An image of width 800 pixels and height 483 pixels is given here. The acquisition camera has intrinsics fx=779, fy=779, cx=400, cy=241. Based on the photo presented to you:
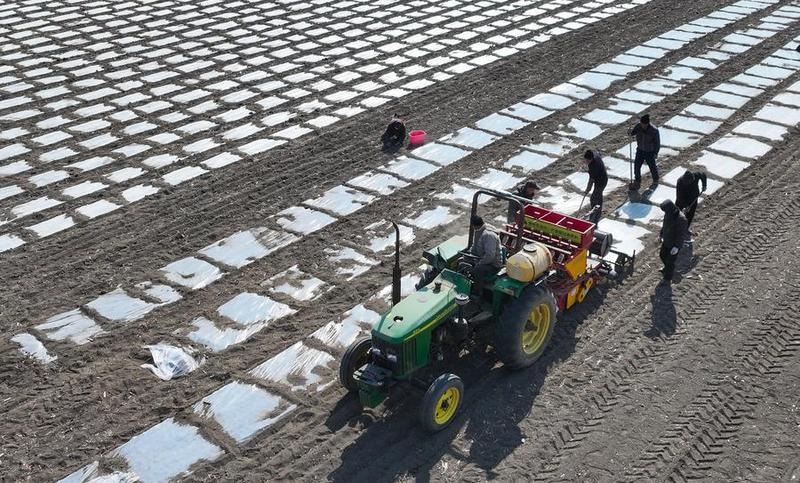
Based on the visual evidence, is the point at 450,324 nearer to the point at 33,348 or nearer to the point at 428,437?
the point at 428,437

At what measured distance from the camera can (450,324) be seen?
730cm

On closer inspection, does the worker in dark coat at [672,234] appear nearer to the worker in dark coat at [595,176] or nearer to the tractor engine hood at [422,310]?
the worker in dark coat at [595,176]

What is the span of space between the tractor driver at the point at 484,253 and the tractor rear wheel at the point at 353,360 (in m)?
1.25

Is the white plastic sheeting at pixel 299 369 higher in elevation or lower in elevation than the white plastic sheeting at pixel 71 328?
lower

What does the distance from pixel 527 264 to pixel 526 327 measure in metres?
0.76

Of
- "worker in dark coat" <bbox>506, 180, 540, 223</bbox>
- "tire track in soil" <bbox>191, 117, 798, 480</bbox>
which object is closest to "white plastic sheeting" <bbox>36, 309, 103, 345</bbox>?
"tire track in soil" <bbox>191, 117, 798, 480</bbox>

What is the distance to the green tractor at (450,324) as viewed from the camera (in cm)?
688

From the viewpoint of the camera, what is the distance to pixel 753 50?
17.3m

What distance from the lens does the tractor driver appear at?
7555 millimetres

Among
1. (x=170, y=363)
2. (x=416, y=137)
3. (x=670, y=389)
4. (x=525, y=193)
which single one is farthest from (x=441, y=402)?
(x=416, y=137)

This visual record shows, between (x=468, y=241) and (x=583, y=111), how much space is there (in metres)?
7.46

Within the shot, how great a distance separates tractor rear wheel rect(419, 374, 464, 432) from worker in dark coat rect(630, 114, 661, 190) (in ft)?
19.6

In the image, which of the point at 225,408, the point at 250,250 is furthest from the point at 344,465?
the point at 250,250

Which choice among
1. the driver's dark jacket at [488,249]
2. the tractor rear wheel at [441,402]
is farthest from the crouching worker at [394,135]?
the tractor rear wheel at [441,402]
